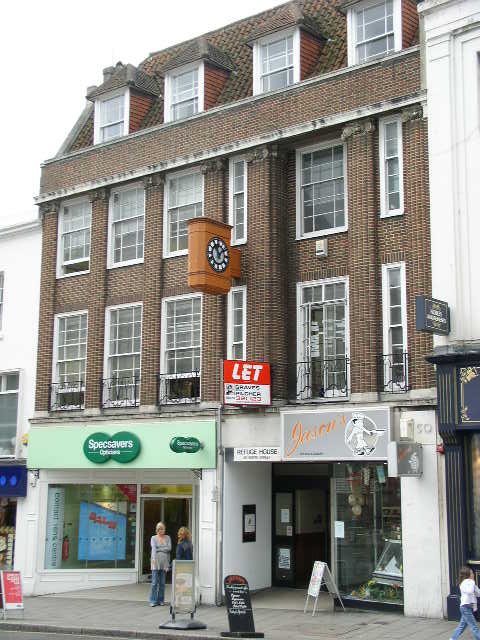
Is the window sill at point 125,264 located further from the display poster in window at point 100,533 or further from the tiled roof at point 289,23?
the display poster in window at point 100,533

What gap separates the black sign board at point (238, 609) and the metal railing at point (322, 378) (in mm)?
5293

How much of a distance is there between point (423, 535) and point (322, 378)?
4.26 meters

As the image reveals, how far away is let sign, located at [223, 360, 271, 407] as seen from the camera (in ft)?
62.3

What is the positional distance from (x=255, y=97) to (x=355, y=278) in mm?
5242

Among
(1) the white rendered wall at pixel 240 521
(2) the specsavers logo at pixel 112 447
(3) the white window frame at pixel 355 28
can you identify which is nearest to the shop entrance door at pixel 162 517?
(2) the specsavers logo at pixel 112 447

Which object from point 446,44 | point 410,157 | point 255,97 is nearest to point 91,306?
point 255,97

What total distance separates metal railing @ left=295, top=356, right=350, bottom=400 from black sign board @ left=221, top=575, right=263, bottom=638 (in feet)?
17.4

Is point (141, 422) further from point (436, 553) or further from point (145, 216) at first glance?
point (436, 553)

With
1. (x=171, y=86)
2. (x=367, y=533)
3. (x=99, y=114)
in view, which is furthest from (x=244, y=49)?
(x=367, y=533)

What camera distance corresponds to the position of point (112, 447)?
22.1 m

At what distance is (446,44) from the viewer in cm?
1792

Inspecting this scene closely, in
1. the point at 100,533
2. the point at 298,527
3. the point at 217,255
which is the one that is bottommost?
the point at 100,533

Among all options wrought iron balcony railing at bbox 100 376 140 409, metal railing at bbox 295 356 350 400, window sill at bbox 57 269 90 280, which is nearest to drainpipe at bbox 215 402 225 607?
metal railing at bbox 295 356 350 400

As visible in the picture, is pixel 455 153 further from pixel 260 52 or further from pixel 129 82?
pixel 129 82
